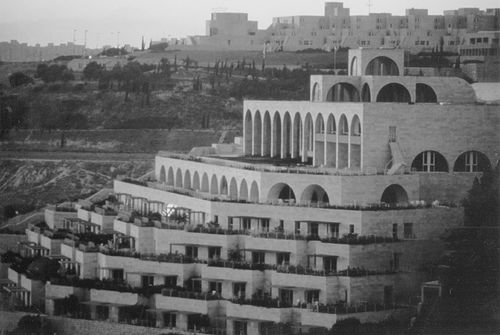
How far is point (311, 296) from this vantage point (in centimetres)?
4512

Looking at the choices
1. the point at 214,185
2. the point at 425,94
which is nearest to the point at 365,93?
the point at 425,94

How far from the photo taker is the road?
254 feet

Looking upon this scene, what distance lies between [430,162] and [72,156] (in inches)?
1210

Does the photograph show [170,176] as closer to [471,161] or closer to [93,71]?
[471,161]

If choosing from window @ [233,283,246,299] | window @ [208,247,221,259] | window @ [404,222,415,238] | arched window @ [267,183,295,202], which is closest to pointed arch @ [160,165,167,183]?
arched window @ [267,183,295,202]

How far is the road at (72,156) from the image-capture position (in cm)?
7731

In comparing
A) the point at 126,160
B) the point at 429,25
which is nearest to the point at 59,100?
the point at 126,160

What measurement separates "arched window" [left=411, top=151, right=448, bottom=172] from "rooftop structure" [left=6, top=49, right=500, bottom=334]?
0.04 meters

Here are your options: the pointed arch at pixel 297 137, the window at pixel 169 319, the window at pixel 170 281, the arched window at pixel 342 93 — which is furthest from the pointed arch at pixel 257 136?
the window at pixel 169 319

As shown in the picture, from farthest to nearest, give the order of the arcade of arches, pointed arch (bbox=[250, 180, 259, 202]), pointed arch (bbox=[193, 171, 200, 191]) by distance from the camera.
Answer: pointed arch (bbox=[193, 171, 200, 191]) → the arcade of arches → pointed arch (bbox=[250, 180, 259, 202])

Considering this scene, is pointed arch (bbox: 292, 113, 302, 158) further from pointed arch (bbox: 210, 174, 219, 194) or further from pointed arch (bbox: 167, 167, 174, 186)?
pointed arch (bbox: 167, 167, 174, 186)

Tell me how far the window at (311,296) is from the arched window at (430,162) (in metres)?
5.94

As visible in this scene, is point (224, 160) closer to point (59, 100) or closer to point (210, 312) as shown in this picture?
point (210, 312)

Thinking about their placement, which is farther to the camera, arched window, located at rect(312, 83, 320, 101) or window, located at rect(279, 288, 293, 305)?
arched window, located at rect(312, 83, 320, 101)
